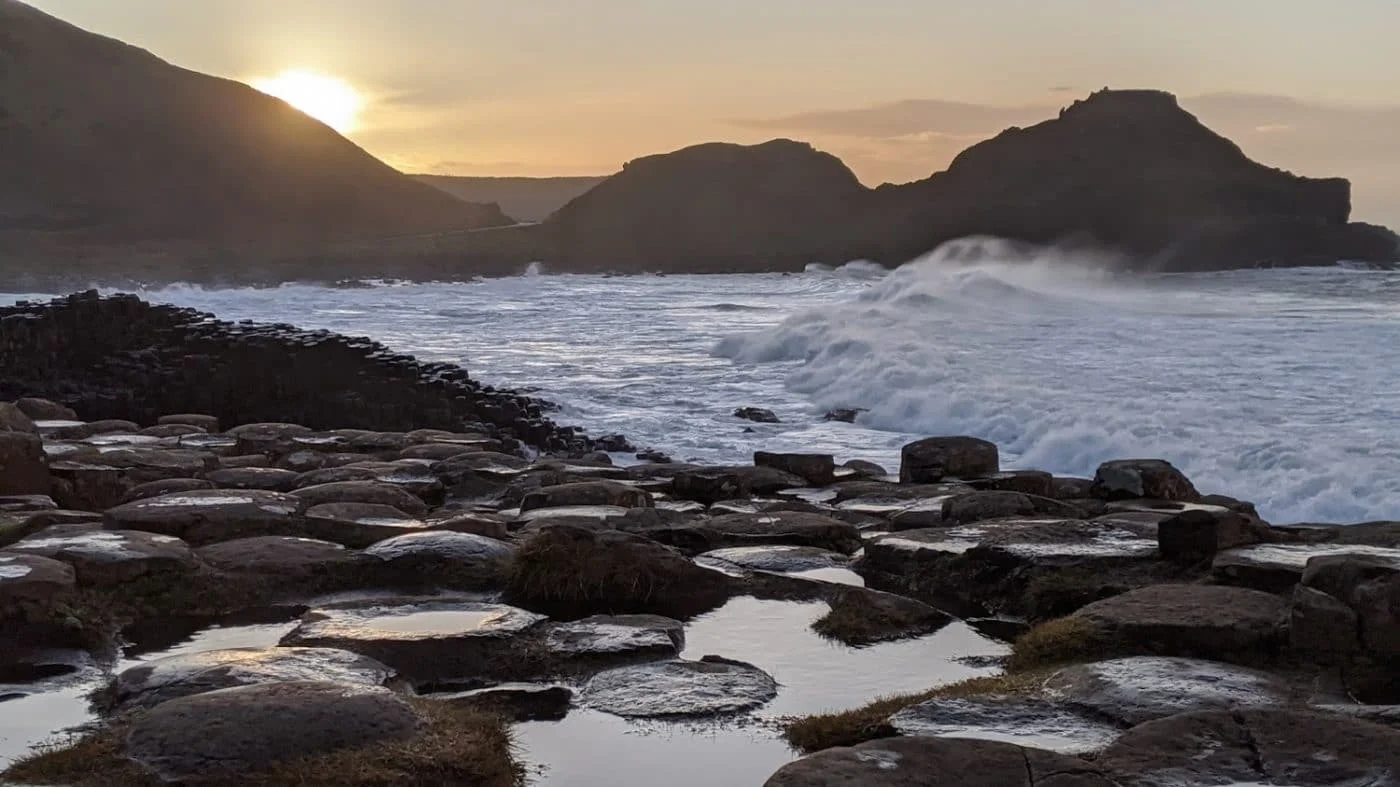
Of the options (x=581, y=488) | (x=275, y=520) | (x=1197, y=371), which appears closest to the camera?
(x=275, y=520)

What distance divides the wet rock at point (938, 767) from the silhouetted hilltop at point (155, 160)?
117495mm

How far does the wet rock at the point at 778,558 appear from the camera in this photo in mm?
7773

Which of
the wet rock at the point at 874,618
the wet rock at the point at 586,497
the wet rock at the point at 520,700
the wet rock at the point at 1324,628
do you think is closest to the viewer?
the wet rock at the point at 520,700

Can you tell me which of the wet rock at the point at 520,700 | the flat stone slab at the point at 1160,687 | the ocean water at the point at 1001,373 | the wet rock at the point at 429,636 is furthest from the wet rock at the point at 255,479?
the ocean water at the point at 1001,373

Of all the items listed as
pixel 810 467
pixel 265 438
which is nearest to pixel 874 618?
pixel 810 467

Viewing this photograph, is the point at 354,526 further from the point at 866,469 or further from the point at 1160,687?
the point at 866,469

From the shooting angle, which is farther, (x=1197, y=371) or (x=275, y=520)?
(x=1197, y=371)

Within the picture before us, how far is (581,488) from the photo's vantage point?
9.87 meters

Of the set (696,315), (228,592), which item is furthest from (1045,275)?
(228,592)

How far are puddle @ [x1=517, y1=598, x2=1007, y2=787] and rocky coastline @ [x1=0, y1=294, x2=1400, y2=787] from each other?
0.10 metres

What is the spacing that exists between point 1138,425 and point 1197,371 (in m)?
6.10

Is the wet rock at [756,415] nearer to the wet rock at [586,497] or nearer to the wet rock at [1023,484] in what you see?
the wet rock at [1023,484]

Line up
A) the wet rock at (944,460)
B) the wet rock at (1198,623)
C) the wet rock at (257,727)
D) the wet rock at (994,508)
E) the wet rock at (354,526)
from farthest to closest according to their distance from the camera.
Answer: the wet rock at (944,460)
the wet rock at (994,508)
the wet rock at (354,526)
the wet rock at (1198,623)
the wet rock at (257,727)

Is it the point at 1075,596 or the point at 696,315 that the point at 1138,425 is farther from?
the point at 696,315
